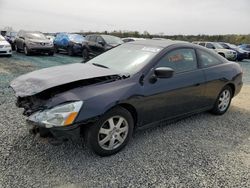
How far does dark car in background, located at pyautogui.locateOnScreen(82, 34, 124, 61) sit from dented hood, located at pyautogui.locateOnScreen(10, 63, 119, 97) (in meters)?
10.2

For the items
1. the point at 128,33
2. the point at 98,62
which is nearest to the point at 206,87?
the point at 98,62

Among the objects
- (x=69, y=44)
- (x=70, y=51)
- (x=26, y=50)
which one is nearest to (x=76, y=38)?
(x=69, y=44)

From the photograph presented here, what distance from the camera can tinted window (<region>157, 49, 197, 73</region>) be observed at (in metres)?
4.13

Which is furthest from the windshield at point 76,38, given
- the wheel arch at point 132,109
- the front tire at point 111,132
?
the front tire at point 111,132

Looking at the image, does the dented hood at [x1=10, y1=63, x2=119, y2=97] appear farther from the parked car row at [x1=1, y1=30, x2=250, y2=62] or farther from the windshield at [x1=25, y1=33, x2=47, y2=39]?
the windshield at [x1=25, y1=33, x2=47, y2=39]

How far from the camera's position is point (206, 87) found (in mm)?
4770

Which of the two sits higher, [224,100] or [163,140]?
[224,100]

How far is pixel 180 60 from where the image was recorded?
14.4 feet

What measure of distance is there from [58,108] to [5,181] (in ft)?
3.10

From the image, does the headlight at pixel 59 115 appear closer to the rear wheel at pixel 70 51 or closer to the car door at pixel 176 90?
the car door at pixel 176 90

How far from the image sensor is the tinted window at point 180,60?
4.13 m

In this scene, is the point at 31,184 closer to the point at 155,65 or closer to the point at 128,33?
the point at 155,65

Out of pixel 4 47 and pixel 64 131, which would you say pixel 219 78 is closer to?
pixel 64 131

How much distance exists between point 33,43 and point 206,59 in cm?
1328
